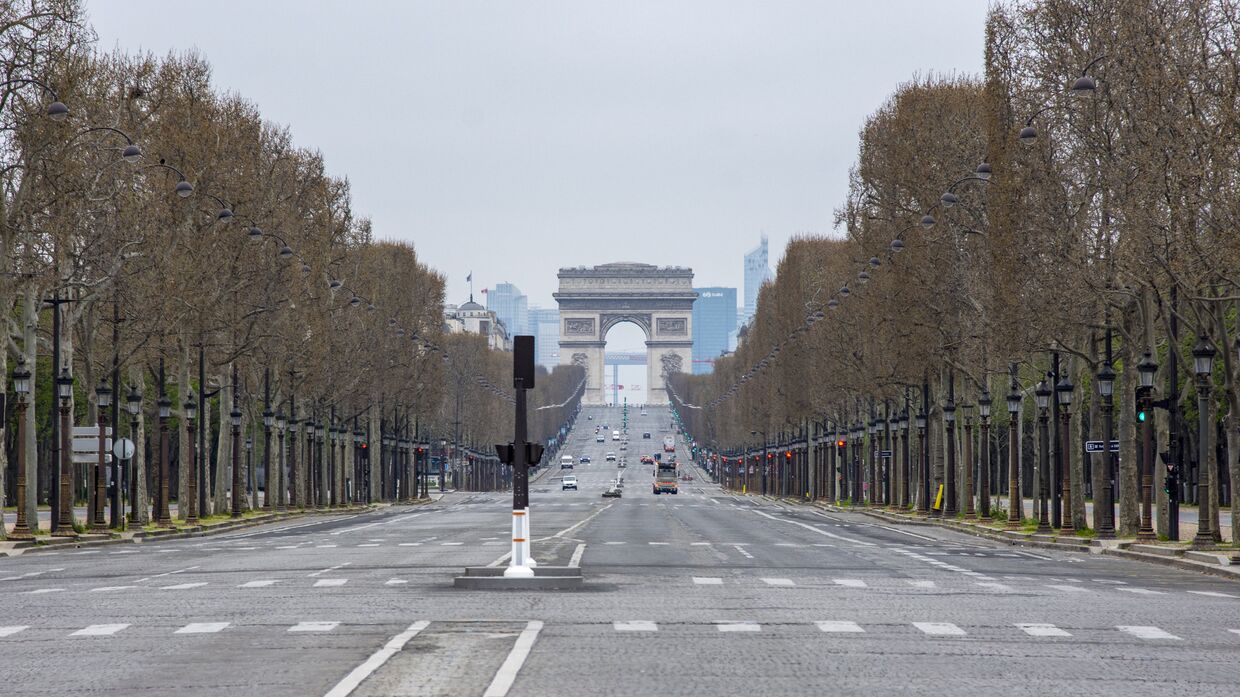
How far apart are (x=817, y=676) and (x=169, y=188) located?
44559mm

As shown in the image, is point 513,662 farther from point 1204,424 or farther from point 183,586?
point 1204,424

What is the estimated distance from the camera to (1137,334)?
154ft

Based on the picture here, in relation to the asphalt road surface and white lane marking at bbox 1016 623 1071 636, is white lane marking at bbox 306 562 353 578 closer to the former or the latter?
the asphalt road surface

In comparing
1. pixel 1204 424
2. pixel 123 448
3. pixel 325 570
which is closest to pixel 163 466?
pixel 123 448

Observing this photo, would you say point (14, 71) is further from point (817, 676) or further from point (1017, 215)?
point (817, 676)

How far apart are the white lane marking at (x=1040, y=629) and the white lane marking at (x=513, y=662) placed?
4546 mm

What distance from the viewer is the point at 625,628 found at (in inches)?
650

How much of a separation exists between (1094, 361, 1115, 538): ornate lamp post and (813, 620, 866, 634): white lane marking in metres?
24.4

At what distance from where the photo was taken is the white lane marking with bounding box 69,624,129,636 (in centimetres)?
1621

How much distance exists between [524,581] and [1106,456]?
23698mm

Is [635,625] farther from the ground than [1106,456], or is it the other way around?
[1106,456]

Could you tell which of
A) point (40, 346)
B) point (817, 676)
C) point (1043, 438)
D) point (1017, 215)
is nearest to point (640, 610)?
point (817, 676)

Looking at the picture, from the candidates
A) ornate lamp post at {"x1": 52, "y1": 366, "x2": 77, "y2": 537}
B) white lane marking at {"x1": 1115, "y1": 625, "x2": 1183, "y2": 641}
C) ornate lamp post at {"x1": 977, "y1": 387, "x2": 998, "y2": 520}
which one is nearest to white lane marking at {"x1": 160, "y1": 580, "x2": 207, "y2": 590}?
white lane marking at {"x1": 1115, "y1": 625, "x2": 1183, "y2": 641}

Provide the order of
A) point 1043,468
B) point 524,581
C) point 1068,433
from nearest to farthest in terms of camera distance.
Result: point 524,581, point 1068,433, point 1043,468
